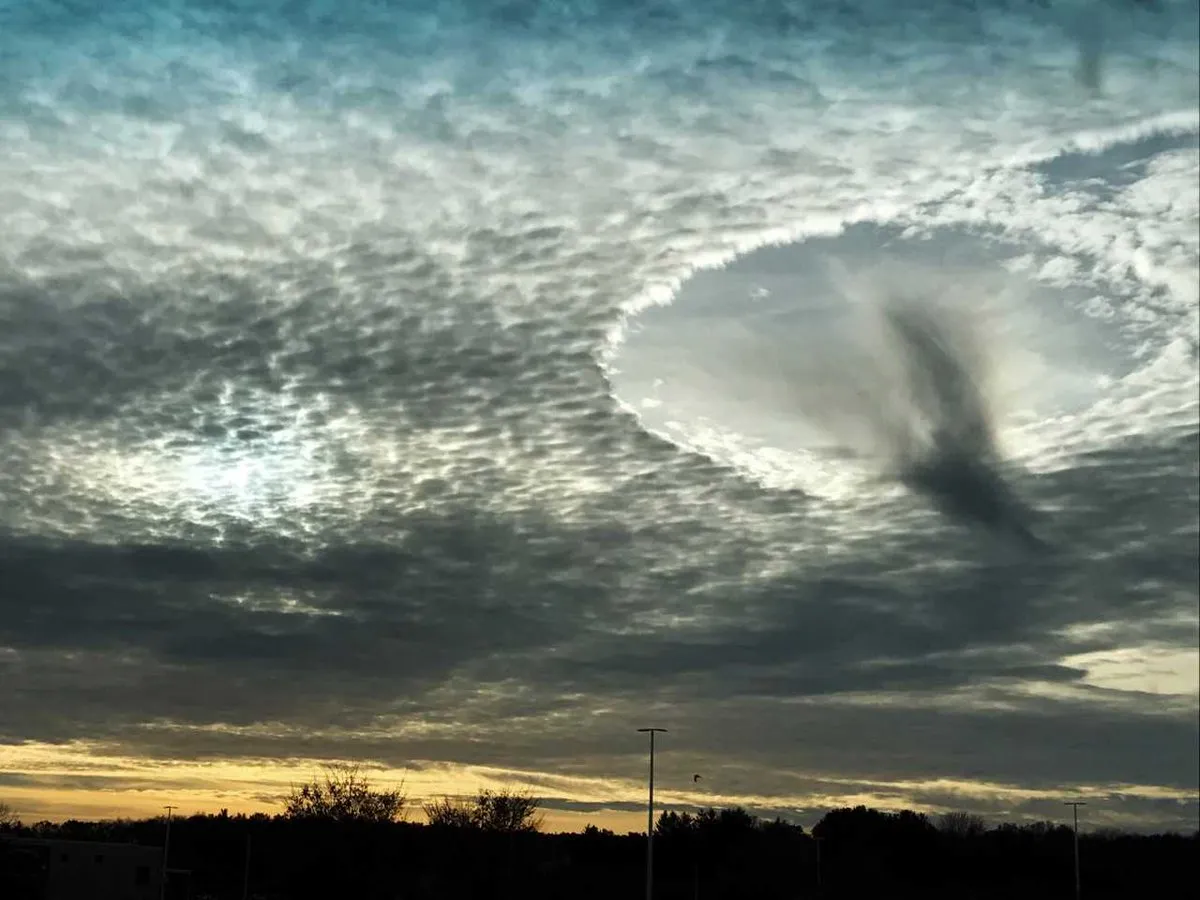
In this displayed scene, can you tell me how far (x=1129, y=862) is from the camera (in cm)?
14850

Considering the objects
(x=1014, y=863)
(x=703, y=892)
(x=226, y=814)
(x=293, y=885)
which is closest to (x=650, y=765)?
(x=293, y=885)

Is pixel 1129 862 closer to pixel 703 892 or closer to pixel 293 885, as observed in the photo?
pixel 703 892

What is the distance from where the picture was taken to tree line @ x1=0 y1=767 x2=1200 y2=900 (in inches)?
4301

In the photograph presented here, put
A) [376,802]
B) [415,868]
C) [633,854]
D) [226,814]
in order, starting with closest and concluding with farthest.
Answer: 1. [415,868]
2. [376,802]
3. [633,854]
4. [226,814]

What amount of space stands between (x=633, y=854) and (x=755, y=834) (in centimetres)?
1689

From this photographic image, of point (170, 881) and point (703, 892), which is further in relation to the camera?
point (170, 881)

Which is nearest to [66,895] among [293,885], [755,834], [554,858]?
[293,885]

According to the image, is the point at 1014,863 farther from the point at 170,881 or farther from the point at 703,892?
the point at 170,881

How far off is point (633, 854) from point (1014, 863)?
126ft

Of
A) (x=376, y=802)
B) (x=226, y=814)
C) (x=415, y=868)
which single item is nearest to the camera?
(x=415, y=868)

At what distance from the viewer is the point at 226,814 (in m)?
194

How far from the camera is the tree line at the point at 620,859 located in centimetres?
10925

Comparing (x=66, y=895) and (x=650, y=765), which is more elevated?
(x=650, y=765)

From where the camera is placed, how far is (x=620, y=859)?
461 feet
